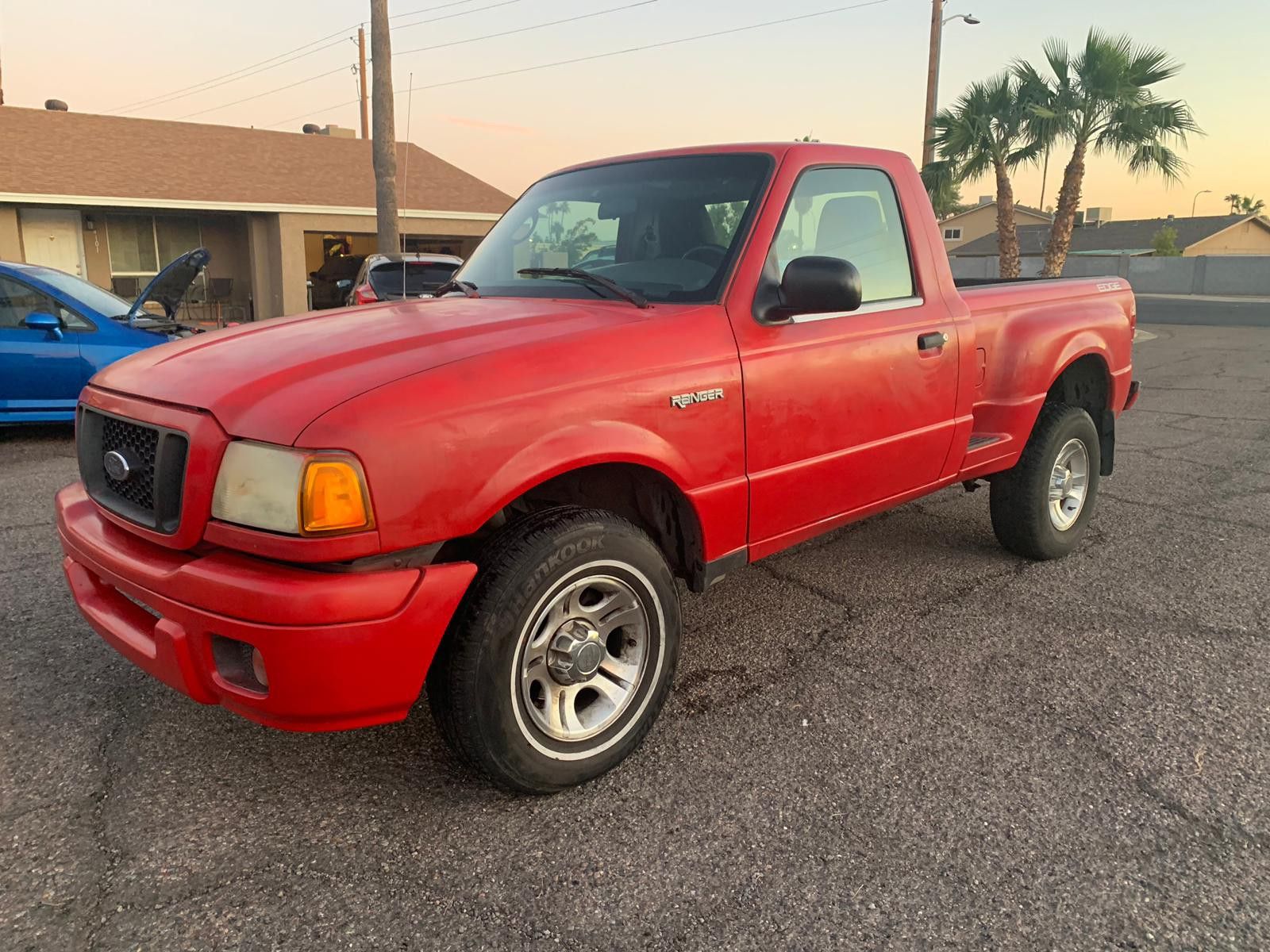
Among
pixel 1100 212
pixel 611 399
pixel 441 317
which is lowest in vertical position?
pixel 611 399

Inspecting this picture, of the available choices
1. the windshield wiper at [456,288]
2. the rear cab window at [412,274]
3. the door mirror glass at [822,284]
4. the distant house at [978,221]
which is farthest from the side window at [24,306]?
the distant house at [978,221]

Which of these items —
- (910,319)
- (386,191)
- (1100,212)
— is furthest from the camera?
(1100,212)

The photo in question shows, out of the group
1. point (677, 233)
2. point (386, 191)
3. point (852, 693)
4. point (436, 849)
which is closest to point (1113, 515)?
point (852, 693)

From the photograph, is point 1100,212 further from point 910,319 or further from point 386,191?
point 910,319

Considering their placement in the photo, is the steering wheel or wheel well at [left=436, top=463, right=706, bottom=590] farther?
the steering wheel

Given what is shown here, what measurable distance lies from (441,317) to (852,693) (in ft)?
6.42

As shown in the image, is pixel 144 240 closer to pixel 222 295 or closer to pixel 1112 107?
pixel 222 295

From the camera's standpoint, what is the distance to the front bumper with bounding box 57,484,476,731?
219 cm

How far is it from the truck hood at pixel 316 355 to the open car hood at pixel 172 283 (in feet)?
14.2

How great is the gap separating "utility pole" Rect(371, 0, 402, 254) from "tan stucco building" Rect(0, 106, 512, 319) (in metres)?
3.43

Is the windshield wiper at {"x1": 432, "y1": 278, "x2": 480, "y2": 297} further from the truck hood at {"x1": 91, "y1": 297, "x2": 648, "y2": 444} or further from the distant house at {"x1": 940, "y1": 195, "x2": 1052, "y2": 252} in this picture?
the distant house at {"x1": 940, "y1": 195, "x2": 1052, "y2": 252}

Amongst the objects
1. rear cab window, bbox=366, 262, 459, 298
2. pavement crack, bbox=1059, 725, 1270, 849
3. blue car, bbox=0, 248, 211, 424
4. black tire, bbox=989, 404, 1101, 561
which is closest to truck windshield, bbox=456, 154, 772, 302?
pavement crack, bbox=1059, 725, 1270, 849

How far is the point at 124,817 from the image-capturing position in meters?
2.56

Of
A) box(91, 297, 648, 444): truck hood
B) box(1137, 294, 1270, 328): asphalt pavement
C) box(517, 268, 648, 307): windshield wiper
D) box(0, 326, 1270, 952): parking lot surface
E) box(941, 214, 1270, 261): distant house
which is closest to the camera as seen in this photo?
box(0, 326, 1270, 952): parking lot surface
